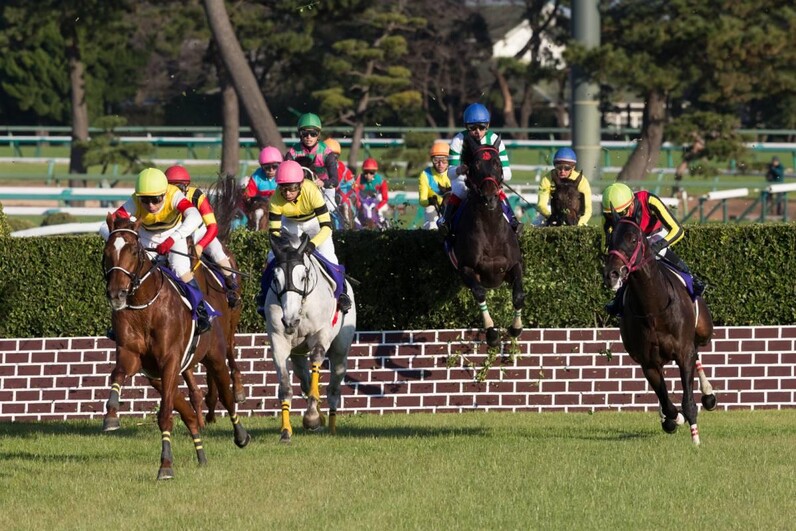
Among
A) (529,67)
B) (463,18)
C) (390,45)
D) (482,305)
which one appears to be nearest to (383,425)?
(482,305)

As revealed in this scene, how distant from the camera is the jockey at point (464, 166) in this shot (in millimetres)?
13836

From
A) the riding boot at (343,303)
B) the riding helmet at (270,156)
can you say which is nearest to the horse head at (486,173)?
the riding boot at (343,303)

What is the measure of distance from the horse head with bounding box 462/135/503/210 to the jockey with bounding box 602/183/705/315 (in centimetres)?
151

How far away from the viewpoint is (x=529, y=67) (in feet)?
110

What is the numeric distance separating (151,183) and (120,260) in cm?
135

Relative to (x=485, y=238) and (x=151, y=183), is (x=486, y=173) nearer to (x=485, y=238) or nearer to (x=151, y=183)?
(x=485, y=238)

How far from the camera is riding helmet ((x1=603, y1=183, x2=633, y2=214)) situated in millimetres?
11656

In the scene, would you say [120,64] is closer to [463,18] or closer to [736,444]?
[463,18]

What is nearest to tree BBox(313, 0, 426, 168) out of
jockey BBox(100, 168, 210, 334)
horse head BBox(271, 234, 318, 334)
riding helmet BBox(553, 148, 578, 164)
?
riding helmet BBox(553, 148, 578, 164)

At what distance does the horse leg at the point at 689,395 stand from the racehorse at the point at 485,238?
2504mm

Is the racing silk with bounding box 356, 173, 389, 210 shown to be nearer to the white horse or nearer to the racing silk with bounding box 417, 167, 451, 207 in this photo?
the racing silk with bounding box 417, 167, 451, 207

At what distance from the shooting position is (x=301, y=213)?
13.1 meters

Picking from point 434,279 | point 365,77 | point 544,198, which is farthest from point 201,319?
point 365,77

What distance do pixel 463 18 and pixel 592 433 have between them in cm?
4599
